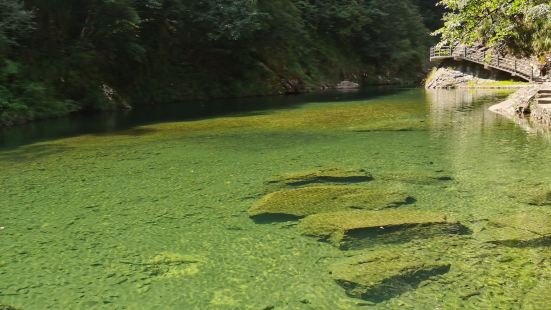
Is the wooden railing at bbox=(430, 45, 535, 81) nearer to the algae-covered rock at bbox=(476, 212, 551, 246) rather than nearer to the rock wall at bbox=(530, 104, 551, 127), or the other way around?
the rock wall at bbox=(530, 104, 551, 127)

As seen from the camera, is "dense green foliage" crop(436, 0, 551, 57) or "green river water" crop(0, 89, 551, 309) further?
"dense green foliage" crop(436, 0, 551, 57)

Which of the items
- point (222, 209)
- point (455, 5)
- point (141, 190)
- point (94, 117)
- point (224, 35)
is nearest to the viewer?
point (222, 209)

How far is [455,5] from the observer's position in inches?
302

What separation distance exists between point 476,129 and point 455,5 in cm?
455

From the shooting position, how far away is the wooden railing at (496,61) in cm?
2667

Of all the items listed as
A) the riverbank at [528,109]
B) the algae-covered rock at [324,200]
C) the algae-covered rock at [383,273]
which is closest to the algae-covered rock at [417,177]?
the algae-covered rock at [324,200]

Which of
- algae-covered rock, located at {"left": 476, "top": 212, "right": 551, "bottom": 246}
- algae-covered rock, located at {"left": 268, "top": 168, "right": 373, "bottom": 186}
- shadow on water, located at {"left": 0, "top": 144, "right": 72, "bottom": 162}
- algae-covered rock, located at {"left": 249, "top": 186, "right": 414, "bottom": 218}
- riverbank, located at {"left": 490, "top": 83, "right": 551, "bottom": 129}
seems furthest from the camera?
riverbank, located at {"left": 490, "top": 83, "right": 551, "bottom": 129}

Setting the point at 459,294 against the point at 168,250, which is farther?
the point at 168,250

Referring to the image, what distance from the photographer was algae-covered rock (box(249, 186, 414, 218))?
558 cm

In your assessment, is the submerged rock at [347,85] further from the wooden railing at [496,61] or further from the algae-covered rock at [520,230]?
the algae-covered rock at [520,230]

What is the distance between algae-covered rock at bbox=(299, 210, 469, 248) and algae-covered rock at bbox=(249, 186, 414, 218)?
0.95 feet

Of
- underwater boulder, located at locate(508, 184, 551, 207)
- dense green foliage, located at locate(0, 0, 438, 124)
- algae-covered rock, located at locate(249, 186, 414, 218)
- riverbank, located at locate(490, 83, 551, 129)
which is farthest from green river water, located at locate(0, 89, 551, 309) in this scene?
dense green foliage, located at locate(0, 0, 438, 124)

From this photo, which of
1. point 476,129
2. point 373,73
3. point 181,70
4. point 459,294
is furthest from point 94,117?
point 373,73

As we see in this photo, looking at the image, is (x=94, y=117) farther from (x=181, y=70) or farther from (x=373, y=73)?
(x=373, y=73)
